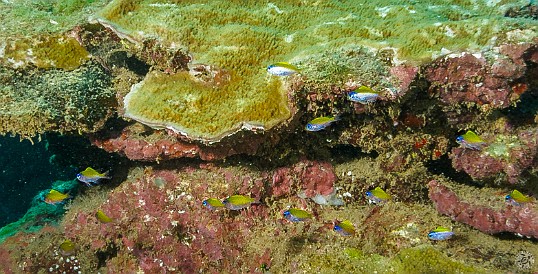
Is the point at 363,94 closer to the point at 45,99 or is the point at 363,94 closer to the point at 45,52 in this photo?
the point at 45,99

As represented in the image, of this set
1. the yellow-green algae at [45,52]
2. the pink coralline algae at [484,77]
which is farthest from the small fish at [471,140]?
the yellow-green algae at [45,52]

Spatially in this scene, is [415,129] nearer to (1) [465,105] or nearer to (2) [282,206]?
(1) [465,105]

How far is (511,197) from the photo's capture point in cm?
447

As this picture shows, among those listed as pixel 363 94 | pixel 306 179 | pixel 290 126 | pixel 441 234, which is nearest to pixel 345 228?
pixel 306 179

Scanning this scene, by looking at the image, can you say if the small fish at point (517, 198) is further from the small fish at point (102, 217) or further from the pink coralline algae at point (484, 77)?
the small fish at point (102, 217)

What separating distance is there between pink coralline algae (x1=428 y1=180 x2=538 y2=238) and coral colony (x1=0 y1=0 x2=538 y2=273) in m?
0.02

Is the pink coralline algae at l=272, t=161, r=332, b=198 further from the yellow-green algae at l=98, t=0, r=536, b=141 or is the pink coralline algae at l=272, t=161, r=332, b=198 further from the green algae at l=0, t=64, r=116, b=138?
the green algae at l=0, t=64, r=116, b=138

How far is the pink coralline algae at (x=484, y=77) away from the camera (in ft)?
12.9

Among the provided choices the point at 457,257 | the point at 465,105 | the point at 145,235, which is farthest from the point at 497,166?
the point at 145,235

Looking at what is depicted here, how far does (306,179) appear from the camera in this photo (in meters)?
5.32

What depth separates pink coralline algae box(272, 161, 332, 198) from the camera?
5.29 metres

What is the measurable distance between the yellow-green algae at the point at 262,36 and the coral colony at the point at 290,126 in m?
0.02

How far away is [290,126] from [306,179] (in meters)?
1.21

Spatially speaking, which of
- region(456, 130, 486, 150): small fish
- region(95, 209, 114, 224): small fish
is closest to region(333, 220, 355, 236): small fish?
region(456, 130, 486, 150): small fish
